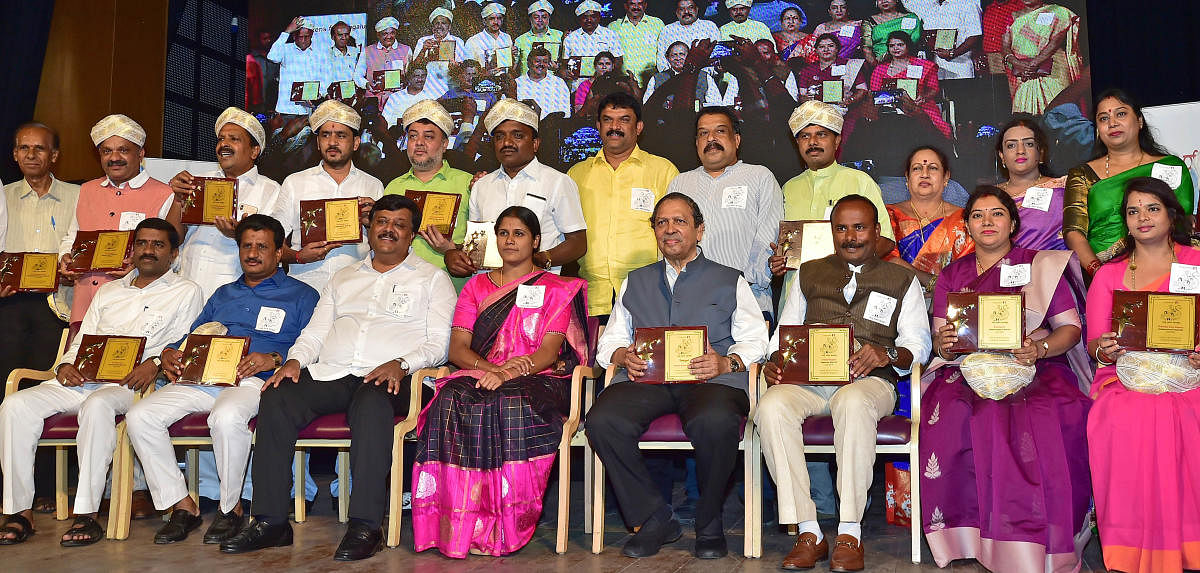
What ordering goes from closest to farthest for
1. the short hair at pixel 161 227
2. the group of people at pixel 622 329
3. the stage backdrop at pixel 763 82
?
1. the group of people at pixel 622 329
2. the short hair at pixel 161 227
3. the stage backdrop at pixel 763 82

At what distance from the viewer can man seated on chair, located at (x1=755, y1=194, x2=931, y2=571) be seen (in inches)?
157

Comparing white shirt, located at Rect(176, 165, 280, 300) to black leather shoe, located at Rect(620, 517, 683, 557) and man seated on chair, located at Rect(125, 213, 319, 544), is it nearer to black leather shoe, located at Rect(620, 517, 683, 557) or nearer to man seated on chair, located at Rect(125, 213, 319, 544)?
man seated on chair, located at Rect(125, 213, 319, 544)

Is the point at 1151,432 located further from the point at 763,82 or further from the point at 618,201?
the point at 763,82

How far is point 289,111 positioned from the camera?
783 centimetres

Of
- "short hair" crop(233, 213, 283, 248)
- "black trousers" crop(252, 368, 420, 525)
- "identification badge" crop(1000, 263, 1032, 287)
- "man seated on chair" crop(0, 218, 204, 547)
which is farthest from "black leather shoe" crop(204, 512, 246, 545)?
"identification badge" crop(1000, 263, 1032, 287)

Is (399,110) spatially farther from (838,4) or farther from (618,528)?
(618,528)

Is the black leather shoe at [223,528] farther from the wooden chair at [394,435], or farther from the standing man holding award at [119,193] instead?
the standing man holding award at [119,193]

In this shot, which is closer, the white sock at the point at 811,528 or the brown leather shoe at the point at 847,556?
the brown leather shoe at the point at 847,556

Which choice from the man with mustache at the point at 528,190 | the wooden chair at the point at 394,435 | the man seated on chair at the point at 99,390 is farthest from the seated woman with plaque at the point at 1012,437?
the man seated on chair at the point at 99,390

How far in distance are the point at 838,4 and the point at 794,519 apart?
4.18m

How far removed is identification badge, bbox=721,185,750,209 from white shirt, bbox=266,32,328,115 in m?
3.85

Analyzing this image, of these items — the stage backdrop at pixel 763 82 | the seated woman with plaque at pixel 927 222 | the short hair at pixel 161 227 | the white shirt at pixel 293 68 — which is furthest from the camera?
the white shirt at pixel 293 68

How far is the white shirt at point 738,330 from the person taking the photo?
14.7 feet

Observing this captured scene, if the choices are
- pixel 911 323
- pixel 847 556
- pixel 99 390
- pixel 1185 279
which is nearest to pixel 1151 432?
pixel 1185 279
